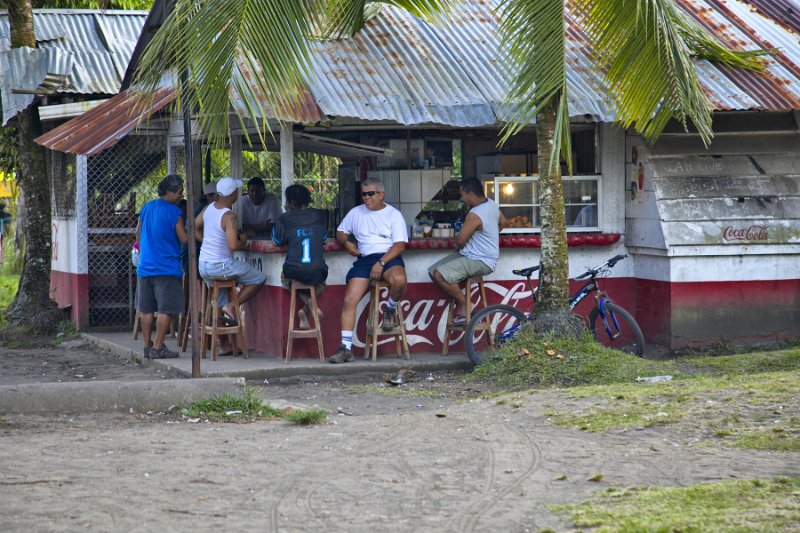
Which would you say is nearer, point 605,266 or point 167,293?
point 167,293

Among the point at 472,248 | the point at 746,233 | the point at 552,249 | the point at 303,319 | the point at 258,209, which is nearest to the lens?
the point at 552,249

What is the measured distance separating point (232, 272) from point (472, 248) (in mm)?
2465

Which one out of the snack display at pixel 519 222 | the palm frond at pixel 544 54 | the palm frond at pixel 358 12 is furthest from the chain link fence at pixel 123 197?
the palm frond at pixel 544 54

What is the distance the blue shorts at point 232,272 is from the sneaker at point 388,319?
1.34 metres

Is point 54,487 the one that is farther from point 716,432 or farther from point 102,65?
point 102,65

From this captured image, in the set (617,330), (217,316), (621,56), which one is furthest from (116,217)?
(621,56)

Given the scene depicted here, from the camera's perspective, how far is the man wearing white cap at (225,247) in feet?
37.5

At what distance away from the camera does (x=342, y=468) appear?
6.82m

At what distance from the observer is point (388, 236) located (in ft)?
37.5

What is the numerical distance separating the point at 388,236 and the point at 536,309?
5.49ft

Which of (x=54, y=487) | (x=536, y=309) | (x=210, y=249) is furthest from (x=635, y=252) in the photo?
(x=54, y=487)

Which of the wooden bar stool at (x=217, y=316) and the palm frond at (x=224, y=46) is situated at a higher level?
the palm frond at (x=224, y=46)

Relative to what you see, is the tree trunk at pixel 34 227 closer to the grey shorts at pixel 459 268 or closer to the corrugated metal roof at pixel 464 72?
the corrugated metal roof at pixel 464 72

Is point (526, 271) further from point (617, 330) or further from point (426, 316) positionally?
point (426, 316)
